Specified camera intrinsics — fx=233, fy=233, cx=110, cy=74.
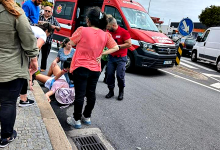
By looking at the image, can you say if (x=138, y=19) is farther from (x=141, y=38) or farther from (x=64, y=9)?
(x=64, y=9)

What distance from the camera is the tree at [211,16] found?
150 feet

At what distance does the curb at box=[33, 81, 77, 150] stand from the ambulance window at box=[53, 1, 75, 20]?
21.5 feet

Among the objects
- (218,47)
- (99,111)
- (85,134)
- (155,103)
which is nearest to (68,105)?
(99,111)

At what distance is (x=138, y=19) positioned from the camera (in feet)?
27.1

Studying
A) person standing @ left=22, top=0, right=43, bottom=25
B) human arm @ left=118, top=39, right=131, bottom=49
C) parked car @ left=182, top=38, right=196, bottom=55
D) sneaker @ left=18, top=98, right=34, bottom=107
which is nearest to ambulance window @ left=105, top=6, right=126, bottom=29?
human arm @ left=118, top=39, right=131, bottom=49

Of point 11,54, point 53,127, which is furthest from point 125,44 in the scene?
point 11,54

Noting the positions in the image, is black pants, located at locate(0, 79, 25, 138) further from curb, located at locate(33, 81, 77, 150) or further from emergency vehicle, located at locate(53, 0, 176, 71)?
emergency vehicle, located at locate(53, 0, 176, 71)

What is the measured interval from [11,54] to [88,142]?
166 cm

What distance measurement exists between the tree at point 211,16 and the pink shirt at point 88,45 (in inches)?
1904

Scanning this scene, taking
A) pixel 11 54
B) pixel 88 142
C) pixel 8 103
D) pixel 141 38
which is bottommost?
pixel 88 142

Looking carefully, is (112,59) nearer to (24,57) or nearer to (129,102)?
(129,102)

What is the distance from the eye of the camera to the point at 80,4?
10.0 metres

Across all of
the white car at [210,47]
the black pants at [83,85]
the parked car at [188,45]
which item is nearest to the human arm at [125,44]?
the black pants at [83,85]

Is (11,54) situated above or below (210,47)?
below
